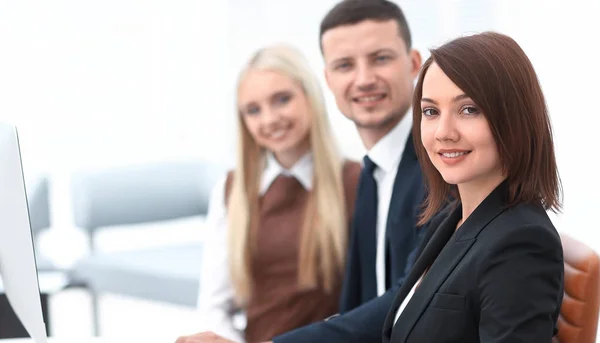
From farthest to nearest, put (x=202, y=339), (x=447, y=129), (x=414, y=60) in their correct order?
(x=414, y=60) → (x=202, y=339) → (x=447, y=129)

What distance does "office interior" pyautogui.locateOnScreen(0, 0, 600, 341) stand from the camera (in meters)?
3.90

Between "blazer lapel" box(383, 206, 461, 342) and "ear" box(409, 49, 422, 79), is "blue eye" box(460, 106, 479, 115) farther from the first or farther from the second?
"ear" box(409, 49, 422, 79)

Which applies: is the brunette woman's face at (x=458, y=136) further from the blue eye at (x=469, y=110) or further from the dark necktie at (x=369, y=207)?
the dark necktie at (x=369, y=207)

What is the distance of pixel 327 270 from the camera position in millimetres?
2258

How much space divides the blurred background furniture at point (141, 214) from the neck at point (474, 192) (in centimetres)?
289

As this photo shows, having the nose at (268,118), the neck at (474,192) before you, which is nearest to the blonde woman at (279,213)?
the nose at (268,118)

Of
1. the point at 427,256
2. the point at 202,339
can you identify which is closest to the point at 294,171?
the point at 202,339

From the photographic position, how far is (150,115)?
228 inches

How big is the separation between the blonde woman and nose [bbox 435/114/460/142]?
1.00 metres

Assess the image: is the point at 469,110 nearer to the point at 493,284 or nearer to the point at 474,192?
the point at 474,192

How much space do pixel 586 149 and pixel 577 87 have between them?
0.94ft

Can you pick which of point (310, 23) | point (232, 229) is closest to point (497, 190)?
point (232, 229)

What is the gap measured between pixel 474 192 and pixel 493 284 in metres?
0.21

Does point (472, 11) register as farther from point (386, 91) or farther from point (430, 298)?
point (430, 298)
